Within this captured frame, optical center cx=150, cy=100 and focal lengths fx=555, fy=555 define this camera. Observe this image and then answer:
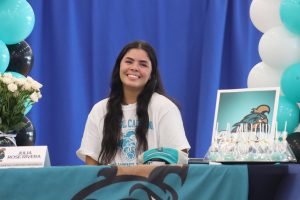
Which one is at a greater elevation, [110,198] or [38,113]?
[110,198]

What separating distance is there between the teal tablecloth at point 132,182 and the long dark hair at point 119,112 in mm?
699

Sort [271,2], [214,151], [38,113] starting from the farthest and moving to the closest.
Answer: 1. [38,113]
2. [271,2]
3. [214,151]

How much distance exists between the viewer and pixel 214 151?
1.73 m

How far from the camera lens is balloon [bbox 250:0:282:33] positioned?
2.83 m

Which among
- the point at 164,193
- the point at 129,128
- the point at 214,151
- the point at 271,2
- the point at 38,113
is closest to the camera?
the point at 164,193

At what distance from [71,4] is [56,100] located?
66 cm

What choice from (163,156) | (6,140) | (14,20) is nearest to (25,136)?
(14,20)

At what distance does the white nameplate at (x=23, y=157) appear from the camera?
1.66 metres

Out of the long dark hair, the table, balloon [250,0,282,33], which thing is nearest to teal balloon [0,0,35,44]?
the long dark hair

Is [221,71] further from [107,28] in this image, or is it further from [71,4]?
[71,4]

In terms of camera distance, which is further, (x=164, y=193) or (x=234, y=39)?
(x=234, y=39)

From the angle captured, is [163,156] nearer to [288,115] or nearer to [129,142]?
[129,142]

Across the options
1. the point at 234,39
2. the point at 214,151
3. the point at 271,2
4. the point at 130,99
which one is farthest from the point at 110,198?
the point at 234,39

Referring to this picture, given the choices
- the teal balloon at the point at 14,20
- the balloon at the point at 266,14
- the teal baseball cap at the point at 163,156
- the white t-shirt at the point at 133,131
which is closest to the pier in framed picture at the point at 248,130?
the teal baseball cap at the point at 163,156
